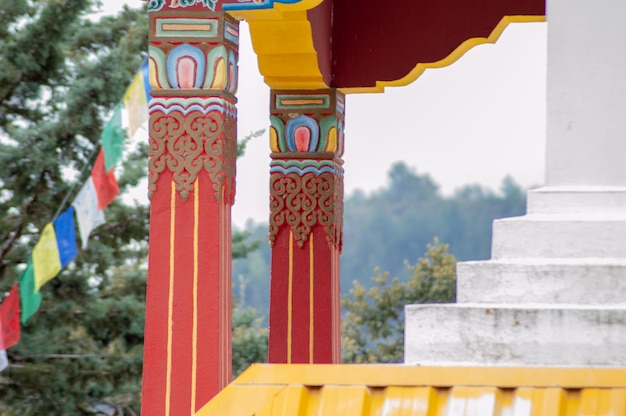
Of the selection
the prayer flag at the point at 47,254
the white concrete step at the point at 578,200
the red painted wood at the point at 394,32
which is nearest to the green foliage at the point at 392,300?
the prayer flag at the point at 47,254

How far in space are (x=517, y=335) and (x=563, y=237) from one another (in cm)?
39

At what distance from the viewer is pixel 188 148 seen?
19.5ft

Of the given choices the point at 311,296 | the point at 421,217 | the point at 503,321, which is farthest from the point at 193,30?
the point at 421,217

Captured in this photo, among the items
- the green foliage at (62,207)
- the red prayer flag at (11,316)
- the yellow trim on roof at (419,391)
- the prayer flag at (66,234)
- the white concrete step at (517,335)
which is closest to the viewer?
the yellow trim on roof at (419,391)

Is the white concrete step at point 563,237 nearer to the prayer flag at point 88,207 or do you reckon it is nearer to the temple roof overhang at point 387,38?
the temple roof overhang at point 387,38

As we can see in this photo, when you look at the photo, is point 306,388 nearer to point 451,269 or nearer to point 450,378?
point 450,378

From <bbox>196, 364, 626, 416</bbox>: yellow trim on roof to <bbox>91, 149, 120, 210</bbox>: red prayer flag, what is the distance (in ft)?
19.7

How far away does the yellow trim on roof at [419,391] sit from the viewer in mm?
3551

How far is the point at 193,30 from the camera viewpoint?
19.5 feet

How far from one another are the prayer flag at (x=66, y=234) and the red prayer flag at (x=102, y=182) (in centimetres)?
22

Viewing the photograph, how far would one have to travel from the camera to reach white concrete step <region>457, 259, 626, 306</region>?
13.4ft

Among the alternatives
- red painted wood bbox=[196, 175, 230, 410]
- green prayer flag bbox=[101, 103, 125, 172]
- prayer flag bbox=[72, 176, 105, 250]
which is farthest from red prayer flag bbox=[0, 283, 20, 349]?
red painted wood bbox=[196, 175, 230, 410]

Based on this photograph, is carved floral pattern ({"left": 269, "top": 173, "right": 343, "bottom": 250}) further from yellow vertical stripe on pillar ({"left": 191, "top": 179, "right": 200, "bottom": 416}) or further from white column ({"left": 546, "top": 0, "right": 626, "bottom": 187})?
white column ({"left": 546, "top": 0, "right": 626, "bottom": 187})

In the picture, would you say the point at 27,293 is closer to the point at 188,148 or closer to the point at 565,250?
the point at 188,148
